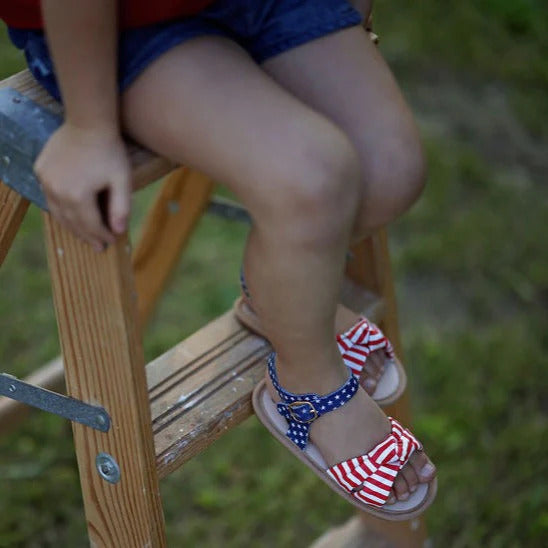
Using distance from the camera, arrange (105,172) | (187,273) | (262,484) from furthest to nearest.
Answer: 1. (187,273)
2. (262,484)
3. (105,172)

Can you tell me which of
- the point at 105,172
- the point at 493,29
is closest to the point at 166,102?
the point at 105,172

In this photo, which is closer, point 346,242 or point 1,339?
point 346,242

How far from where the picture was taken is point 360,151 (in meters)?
1.09

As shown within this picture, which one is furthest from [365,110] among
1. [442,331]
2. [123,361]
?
[442,331]

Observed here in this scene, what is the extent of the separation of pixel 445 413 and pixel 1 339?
991 mm

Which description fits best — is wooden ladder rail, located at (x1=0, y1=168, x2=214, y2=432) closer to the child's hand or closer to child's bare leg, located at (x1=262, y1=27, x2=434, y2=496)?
child's bare leg, located at (x1=262, y1=27, x2=434, y2=496)

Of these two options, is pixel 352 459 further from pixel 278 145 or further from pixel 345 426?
pixel 278 145

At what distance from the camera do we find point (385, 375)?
130 centimetres

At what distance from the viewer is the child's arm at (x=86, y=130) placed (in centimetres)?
92

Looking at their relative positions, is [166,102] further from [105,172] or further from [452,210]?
[452,210]

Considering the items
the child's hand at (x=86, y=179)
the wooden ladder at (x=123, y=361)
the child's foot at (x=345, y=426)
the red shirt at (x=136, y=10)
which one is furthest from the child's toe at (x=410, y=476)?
the red shirt at (x=136, y=10)

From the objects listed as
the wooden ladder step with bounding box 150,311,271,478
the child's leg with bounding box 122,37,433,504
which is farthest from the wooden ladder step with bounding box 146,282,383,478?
the child's leg with bounding box 122,37,433,504

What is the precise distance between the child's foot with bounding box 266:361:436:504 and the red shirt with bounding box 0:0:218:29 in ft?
1.37

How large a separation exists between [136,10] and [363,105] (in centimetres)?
28
